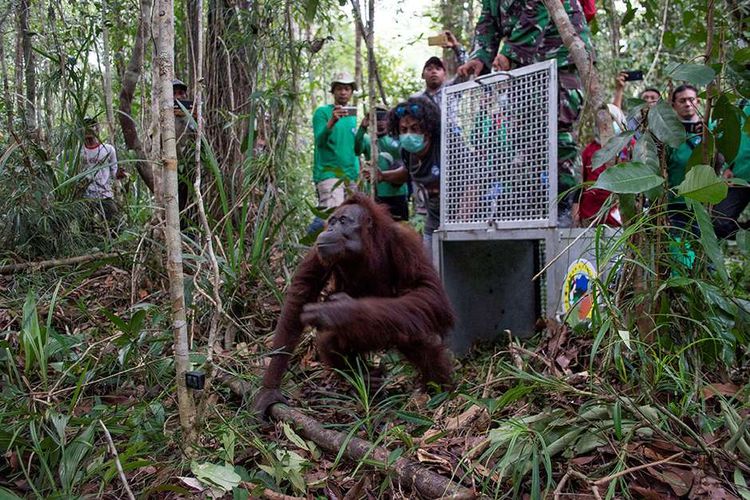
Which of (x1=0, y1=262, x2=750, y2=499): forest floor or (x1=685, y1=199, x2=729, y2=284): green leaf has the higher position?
(x1=685, y1=199, x2=729, y2=284): green leaf

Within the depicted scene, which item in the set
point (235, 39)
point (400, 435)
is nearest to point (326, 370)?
point (400, 435)

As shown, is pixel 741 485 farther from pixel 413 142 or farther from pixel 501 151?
pixel 413 142

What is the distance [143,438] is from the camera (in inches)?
97.2

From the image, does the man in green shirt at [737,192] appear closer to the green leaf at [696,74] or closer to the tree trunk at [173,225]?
the green leaf at [696,74]

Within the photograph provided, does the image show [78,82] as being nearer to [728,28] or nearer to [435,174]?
→ [435,174]

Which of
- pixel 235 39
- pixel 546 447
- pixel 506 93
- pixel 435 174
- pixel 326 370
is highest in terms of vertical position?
pixel 235 39

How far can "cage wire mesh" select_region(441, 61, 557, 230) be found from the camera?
142 inches

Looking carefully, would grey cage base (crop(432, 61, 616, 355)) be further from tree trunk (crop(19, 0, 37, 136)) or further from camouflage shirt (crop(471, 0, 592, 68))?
tree trunk (crop(19, 0, 37, 136))

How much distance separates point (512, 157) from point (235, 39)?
2062mm

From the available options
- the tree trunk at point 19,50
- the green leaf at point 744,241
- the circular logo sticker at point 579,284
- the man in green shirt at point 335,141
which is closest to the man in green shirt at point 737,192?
the circular logo sticker at point 579,284

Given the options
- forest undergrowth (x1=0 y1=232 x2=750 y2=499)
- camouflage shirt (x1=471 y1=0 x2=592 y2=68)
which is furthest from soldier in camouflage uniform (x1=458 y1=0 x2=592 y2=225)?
forest undergrowth (x1=0 y1=232 x2=750 y2=499)

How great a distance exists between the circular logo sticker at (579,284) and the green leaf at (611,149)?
2.85ft

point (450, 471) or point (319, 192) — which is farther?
point (319, 192)

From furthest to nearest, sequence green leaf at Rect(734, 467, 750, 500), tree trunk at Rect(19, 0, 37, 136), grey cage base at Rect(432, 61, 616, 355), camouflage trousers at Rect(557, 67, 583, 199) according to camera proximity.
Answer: tree trunk at Rect(19, 0, 37, 136)
camouflage trousers at Rect(557, 67, 583, 199)
grey cage base at Rect(432, 61, 616, 355)
green leaf at Rect(734, 467, 750, 500)
